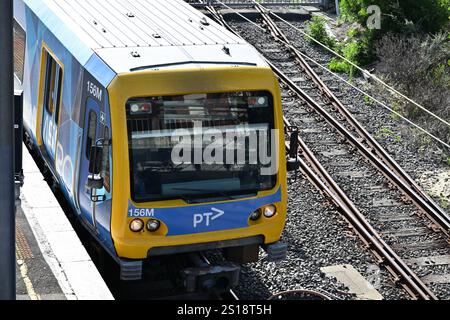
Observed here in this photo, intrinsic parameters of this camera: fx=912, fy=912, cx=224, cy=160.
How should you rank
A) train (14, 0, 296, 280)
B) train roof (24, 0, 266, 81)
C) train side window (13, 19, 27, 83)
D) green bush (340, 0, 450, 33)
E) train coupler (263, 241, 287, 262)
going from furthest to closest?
green bush (340, 0, 450, 33) → train side window (13, 19, 27, 83) → train coupler (263, 241, 287, 262) → train roof (24, 0, 266, 81) → train (14, 0, 296, 280)

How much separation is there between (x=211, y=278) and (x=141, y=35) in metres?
3.19

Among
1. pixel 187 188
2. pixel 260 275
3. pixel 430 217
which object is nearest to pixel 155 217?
pixel 187 188

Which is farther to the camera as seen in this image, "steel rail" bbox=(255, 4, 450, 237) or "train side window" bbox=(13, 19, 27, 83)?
"steel rail" bbox=(255, 4, 450, 237)

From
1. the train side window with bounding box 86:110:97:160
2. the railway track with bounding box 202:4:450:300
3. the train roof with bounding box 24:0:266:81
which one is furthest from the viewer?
the railway track with bounding box 202:4:450:300

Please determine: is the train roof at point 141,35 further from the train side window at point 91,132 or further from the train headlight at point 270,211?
the train headlight at point 270,211

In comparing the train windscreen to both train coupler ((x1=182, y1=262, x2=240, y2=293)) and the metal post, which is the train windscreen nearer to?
train coupler ((x1=182, y1=262, x2=240, y2=293))

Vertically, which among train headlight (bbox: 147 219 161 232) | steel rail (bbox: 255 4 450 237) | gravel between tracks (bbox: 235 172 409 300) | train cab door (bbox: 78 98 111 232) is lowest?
gravel between tracks (bbox: 235 172 409 300)

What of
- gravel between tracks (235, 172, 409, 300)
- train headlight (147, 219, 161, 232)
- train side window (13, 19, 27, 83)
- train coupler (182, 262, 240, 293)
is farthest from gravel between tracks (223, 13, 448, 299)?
train side window (13, 19, 27, 83)

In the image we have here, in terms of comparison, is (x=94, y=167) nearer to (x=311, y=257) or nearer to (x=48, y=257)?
(x=48, y=257)

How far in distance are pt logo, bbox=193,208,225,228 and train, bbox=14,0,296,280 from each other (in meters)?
0.01

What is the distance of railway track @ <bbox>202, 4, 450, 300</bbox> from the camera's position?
44.0 feet

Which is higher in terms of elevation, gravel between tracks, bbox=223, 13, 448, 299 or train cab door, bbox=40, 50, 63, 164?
train cab door, bbox=40, 50, 63, 164

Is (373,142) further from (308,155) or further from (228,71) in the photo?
(228,71)

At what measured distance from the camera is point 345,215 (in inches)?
573
